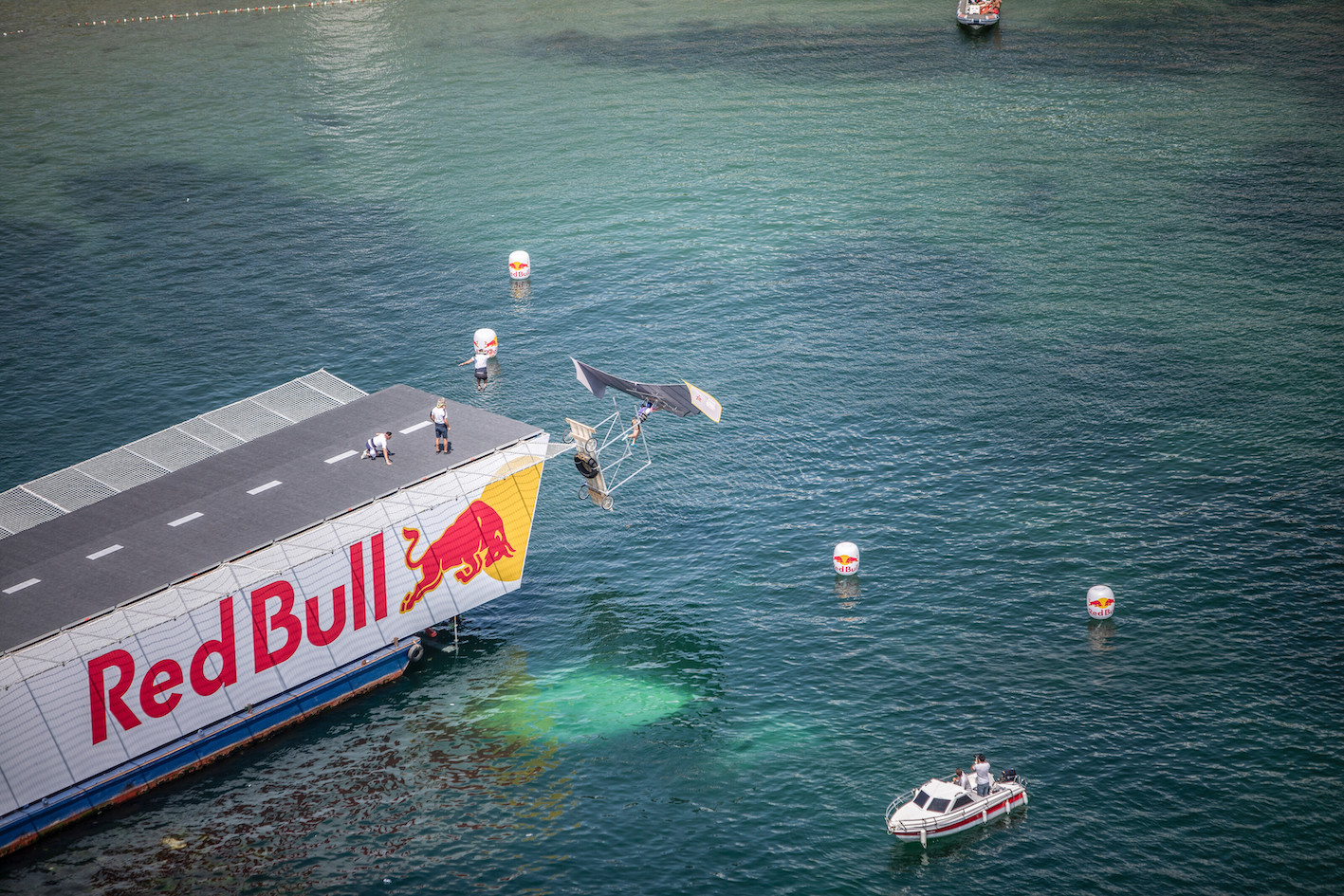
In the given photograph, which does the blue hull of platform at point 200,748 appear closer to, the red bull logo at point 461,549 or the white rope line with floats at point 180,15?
the red bull logo at point 461,549

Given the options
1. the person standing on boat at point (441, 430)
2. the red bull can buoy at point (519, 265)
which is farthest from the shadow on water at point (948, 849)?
the red bull can buoy at point (519, 265)

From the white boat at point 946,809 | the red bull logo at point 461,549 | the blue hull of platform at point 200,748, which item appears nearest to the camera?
the white boat at point 946,809

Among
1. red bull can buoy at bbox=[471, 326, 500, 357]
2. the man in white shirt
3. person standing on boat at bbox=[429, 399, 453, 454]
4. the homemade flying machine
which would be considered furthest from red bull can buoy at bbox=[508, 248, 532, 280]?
the man in white shirt

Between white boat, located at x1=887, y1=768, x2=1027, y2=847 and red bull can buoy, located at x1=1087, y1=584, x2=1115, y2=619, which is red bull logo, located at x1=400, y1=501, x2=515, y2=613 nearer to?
white boat, located at x1=887, y1=768, x2=1027, y2=847

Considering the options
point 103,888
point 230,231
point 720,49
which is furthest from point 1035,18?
point 103,888

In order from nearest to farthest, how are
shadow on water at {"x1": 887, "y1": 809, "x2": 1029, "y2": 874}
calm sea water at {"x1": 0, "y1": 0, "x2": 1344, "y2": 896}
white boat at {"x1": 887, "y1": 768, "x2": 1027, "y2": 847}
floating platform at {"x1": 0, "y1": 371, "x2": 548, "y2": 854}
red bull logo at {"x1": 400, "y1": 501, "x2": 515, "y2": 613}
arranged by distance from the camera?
shadow on water at {"x1": 887, "y1": 809, "x2": 1029, "y2": 874} < white boat at {"x1": 887, "y1": 768, "x2": 1027, "y2": 847} < floating platform at {"x1": 0, "y1": 371, "x2": 548, "y2": 854} < calm sea water at {"x1": 0, "y1": 0, "x2": 1344, "y2": 896} < red bull logo at {"x1": 400, "y1": 501, "x2": 515, "y2": 613}

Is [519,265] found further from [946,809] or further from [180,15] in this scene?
[180,15]

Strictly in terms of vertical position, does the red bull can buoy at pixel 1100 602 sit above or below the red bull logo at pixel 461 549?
below
